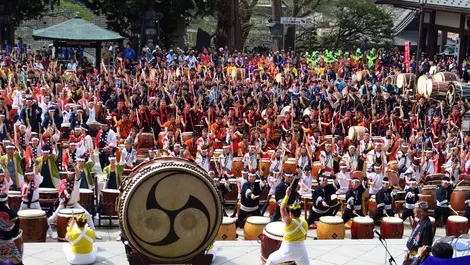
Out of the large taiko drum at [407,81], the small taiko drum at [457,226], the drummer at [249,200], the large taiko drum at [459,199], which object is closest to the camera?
the small taiko drum at [457,226]

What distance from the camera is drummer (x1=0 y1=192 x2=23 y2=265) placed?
873 cm

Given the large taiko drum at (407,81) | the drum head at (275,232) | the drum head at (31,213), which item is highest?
the large taiko drum at (407,81)

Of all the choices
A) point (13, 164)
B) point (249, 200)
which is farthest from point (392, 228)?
point (13, 164)

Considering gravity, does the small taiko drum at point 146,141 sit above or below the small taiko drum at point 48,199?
above

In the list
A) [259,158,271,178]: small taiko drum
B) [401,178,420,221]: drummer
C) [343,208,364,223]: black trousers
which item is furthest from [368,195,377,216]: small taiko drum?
[259,158,271,178]: small taiko drum

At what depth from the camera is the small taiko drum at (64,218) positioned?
11.3 m

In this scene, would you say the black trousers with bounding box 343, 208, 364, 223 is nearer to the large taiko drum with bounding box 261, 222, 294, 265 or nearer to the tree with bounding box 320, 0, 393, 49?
the large taiko drum with bounding box 261, 222, 294, 265

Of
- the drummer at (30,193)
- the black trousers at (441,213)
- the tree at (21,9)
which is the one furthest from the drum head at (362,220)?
the tree at (21,9)

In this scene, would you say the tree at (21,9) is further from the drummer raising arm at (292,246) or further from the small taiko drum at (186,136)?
the drummer raising arm at (292,246)

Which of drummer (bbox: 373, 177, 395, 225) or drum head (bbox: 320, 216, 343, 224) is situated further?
drummer (bbox: 373, 177, 395, 225)

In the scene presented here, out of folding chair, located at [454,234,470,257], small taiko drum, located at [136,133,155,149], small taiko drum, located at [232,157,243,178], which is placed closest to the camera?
folding chair, located at [454,234,470,257]

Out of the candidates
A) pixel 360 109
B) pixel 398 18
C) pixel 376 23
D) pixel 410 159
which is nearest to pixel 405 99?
pixel 360 109

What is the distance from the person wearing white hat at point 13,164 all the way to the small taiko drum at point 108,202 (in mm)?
1762

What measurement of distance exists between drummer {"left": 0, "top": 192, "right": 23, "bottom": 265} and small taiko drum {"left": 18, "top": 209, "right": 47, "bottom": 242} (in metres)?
2.26
